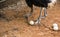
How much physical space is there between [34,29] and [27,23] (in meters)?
0.19

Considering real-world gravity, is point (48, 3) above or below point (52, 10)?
above

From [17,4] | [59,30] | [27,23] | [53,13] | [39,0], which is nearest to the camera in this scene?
[39,0]

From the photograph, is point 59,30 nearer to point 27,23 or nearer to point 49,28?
point 49,28

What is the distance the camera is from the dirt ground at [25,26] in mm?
1914

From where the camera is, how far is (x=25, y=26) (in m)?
2.08

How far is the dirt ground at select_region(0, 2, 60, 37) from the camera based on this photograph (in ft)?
6.28

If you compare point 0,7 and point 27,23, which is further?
point 0,7

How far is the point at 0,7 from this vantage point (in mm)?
2465

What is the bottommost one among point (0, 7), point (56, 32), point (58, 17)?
point (56, 32)

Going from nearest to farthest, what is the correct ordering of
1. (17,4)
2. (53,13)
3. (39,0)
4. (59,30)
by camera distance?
(39,0) < (59,30) < (53,13) < (17,4)

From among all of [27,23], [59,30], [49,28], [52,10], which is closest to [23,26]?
[27,23]

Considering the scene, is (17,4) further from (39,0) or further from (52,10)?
(39,0)

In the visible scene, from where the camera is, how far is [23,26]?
6.81 ft

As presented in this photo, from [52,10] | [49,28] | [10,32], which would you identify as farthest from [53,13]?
[10,32]
